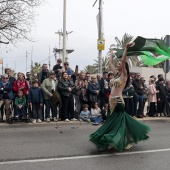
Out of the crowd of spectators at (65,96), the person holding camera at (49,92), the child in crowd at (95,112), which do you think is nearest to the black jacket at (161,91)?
the crowd of spectators at (65,96)

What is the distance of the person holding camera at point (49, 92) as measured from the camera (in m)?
11.2

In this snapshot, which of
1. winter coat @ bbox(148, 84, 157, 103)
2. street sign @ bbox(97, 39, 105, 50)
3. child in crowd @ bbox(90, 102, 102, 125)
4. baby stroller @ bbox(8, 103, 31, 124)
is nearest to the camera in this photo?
baby stroller @ bbox(8, 103, 31, 124)

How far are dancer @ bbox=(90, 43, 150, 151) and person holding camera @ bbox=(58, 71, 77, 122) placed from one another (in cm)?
427

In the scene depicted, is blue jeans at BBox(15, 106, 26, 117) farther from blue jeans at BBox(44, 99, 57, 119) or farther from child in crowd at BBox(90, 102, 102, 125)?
child in crowd at BBox(90, 102, 102, 125)

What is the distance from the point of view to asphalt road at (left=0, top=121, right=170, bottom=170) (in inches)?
224

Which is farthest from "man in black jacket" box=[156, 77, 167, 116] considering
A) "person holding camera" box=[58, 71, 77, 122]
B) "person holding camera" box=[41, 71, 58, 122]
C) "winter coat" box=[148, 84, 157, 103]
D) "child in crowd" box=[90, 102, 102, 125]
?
"person holding camera" box=[41, 71, 58, 122]

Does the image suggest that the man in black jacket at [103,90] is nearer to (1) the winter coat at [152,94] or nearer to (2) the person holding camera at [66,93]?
(2) the person holding camera at [66,93]

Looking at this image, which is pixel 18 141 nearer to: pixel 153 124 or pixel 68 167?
pixel 68 167

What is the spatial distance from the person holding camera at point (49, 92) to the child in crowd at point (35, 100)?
0.77 feet

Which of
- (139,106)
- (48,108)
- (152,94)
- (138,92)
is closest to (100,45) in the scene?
(138,92)

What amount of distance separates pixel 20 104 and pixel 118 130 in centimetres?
496

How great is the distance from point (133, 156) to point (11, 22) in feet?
32.5

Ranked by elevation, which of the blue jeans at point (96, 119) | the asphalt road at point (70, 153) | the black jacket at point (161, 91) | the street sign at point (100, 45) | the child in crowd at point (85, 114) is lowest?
the asphalt road at point (70, 153)

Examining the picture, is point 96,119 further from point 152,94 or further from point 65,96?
point 152,94
